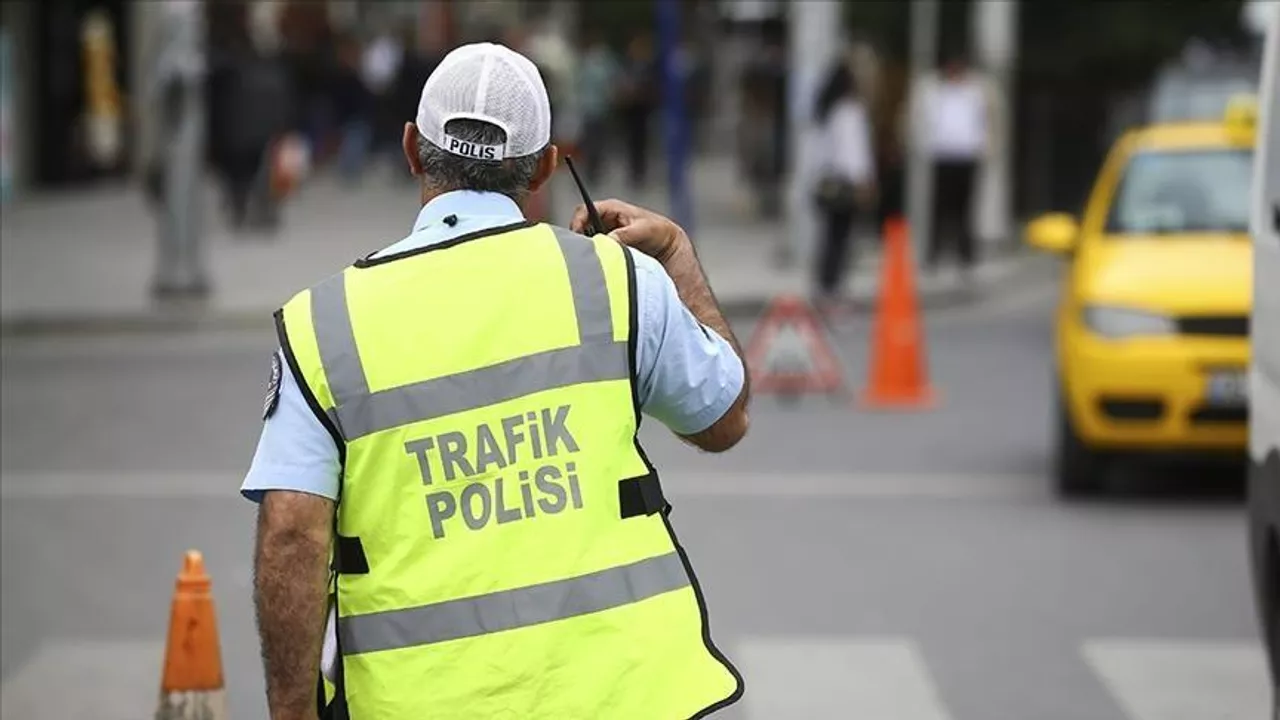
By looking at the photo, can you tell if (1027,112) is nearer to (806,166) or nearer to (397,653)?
(806,166)

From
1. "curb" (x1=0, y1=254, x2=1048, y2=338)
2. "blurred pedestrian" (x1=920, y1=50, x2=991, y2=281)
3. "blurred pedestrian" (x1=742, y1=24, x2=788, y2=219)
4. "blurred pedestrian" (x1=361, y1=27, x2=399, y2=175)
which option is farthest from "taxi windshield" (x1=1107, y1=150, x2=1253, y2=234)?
"blurred pedestrian" (x1=361, y1=27, x2=399, y2=175)

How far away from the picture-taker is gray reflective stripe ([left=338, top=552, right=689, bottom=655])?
381 centimetres

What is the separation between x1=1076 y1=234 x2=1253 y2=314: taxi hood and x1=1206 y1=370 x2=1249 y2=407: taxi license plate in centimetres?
26

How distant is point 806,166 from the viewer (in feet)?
72.2

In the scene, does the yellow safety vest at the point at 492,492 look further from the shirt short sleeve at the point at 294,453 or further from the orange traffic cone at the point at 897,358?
the orange traffic cone at the point at 897,358

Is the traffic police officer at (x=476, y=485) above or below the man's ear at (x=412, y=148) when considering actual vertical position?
below

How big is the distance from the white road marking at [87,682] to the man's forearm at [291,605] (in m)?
4.07

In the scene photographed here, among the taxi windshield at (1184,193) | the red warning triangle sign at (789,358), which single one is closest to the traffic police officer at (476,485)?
the taxi windshield at (1184,193)

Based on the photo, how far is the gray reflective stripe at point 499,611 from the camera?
3.81 meters

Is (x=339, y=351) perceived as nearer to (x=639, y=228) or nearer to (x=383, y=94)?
(x=639, y=228)

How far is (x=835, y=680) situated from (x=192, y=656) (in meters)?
2.26

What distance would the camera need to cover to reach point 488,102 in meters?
3.92

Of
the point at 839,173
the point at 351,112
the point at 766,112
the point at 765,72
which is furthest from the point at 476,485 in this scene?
the point at 351,112

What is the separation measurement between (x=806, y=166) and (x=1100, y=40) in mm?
8536
